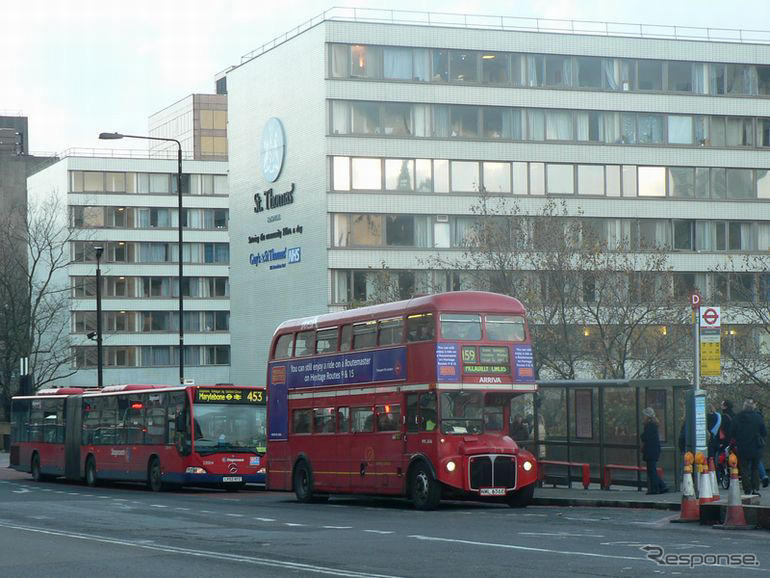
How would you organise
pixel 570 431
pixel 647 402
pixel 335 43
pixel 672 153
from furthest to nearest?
pixel 672 153, pixel 335 43, pixel 570 431, pixel 647 402

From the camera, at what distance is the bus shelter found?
28125 millimetres

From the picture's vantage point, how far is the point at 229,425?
36625 millimetres

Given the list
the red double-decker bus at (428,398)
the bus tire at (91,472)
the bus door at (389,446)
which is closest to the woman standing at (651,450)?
the red double-decker bus at (428,398)

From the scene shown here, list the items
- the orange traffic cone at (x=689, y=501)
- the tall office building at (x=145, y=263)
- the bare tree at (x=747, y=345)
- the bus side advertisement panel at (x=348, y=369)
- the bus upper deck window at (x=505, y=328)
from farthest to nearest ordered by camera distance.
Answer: the tall office building at (x=145, y=263), the bare tree at (x=747, y=345), the bus side advertisement panel at (x=348, y=369), the bus upper deck window at (x=505, y=328), the orange traffic cone at (x=689, y=501)

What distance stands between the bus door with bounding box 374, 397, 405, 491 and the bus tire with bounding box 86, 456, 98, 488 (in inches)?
643

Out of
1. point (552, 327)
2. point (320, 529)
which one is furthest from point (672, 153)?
point (320, 529)

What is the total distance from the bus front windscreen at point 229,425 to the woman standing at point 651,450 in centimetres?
1258

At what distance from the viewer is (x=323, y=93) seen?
66688 mm

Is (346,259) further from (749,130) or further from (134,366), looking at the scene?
(134,366)

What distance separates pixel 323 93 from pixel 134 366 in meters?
41.8

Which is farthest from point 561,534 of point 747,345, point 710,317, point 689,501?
point 747,345

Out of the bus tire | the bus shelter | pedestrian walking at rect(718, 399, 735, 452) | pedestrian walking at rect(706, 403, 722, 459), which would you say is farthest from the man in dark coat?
the bus tire

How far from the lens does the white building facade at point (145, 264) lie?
333 ft

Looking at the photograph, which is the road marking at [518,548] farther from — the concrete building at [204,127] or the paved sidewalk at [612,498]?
the concrete building at [204,127]
